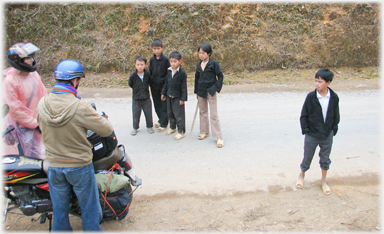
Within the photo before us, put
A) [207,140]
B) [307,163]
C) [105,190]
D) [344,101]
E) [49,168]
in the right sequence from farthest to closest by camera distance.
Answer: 1. [344,101]
2. [207,140]
3. [307,163]
4. [105,190]
5. [49,168]

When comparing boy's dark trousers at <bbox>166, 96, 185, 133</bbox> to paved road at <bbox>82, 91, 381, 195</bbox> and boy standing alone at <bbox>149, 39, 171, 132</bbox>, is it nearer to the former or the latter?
paved road at <bbox>82, 91, 381, 195</bbox>

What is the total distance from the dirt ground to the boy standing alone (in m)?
2.46

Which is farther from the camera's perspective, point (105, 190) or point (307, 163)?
point (307, 163)

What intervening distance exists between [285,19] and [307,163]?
9448 millimetres

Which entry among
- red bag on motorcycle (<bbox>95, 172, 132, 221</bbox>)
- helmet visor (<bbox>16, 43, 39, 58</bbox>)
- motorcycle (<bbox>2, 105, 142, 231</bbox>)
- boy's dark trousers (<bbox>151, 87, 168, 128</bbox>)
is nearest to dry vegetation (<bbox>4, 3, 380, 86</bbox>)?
boy's dark trousers (<bbox>151, 87, 168, 128</bbox>)

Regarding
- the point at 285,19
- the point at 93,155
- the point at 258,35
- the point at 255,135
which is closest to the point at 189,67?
the point at 258,35

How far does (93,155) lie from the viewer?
3.08m

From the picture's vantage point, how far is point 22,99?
357cm

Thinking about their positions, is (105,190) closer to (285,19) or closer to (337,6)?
(285,19)

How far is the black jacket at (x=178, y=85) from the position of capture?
18.1 ft

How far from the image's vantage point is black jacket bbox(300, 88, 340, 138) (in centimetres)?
374

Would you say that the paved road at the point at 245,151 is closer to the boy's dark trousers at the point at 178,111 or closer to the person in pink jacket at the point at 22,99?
the boy's dark trousers at the point at 178,111

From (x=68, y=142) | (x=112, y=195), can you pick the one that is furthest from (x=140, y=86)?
(x=68, y=142)

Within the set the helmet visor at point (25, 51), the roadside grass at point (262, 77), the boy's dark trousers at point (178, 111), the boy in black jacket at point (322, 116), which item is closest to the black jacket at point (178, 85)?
the boy's dark trousers at point (178, 111)
